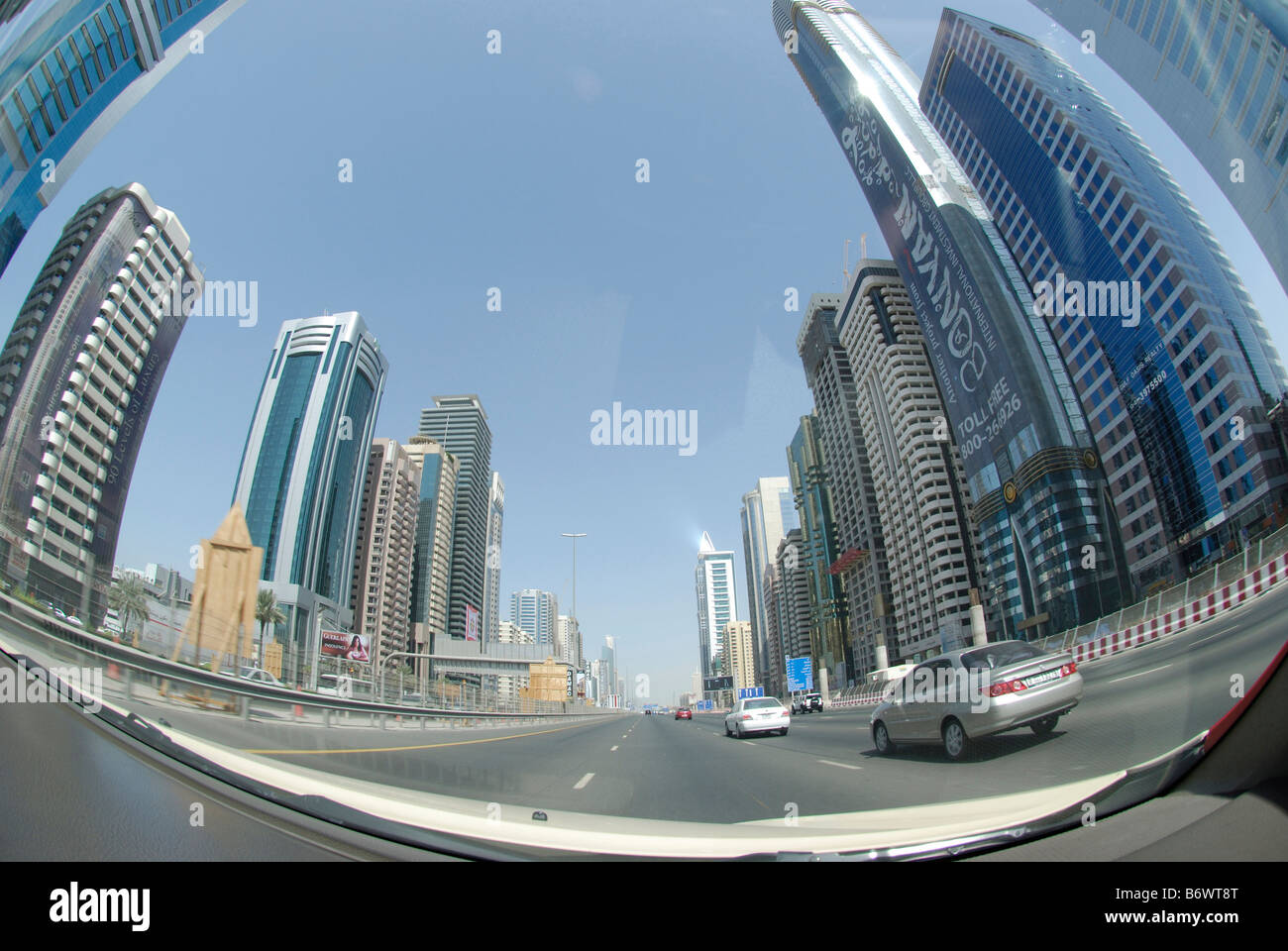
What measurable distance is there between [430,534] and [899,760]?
9336 mm

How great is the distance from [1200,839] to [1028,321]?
4.41m

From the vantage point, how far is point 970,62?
7492mm

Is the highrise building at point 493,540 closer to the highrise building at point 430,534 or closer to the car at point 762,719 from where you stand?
the highrise building at point 430,534

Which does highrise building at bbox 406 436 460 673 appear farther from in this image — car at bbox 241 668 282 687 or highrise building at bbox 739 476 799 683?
highrise building at bbox 739 476 799 683

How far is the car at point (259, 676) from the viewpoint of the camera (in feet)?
14.2

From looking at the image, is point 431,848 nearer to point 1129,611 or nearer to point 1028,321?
point 1129,611

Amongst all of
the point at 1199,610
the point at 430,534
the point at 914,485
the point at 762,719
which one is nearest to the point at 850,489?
the point at 914,485

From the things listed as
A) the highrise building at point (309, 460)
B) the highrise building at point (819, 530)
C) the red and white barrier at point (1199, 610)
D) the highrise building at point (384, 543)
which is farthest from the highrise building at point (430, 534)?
the highrise building at point (819, 530)

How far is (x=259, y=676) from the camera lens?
451cm

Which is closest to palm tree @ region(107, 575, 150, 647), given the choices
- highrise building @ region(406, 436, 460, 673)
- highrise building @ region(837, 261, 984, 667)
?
highrise building @ region(406, 436, 460, 673)

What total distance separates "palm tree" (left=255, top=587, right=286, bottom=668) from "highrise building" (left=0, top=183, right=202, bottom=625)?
3.09 ft

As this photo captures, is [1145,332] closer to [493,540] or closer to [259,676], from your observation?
[259,676]

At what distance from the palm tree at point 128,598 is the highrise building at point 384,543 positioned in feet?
7.41
